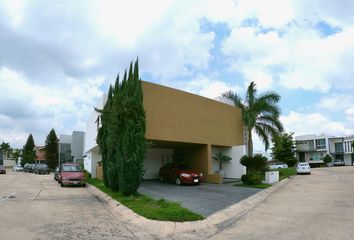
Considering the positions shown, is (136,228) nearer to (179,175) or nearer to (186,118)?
(179,175)

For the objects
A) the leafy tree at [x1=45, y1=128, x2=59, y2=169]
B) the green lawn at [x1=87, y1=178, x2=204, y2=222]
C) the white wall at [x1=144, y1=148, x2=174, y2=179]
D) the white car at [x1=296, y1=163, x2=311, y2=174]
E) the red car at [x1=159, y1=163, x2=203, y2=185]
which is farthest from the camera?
the leafy tree at [x1=45, y1=128, x2=59, y2=169]

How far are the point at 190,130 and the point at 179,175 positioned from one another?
3.29 metres

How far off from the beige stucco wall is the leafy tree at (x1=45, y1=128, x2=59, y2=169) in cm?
5887

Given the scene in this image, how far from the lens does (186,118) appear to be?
86.4 ft

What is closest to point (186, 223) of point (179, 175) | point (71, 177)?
point (179, 175)

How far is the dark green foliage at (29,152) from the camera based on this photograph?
9368 cm

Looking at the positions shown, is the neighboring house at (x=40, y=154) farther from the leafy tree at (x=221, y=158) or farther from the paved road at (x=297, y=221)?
the paved road at (x=297, y=221)

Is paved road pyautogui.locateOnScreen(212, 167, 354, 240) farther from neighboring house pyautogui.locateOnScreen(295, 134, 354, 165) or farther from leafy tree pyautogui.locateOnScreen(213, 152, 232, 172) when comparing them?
neighboring house pyautogui.locateOnScreen(295, 134, 354, 165)

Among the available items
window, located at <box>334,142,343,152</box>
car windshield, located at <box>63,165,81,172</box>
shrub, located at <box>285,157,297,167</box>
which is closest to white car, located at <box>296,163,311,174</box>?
shrub, located at <box>285,157,297,167</box>

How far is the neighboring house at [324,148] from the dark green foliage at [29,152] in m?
68.0

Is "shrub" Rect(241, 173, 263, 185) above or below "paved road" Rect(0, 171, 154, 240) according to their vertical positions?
above

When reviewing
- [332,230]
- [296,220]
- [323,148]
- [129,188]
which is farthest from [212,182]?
[323,148]

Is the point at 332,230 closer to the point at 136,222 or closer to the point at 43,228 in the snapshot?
the point at 136,222

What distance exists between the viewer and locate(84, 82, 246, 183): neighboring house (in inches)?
948
